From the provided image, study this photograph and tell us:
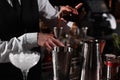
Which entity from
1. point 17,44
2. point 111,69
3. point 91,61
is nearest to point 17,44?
point 17,44

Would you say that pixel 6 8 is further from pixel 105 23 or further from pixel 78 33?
pixel 105 23

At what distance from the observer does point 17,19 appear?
219cm

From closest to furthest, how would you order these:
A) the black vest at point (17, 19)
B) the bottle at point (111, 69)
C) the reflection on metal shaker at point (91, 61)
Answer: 1. the reflection on metal shaker at point (91, 61)
2. the bottle at point (111, 69)
3. the black vest at point (17, 19)

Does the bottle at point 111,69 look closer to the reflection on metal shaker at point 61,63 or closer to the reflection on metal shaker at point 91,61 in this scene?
the reflection on metal shaker at point 91,61

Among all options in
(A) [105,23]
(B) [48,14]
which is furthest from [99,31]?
(B) [48,14]

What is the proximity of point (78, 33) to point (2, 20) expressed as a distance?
3.87ft

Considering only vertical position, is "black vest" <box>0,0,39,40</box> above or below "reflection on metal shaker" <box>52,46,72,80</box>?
above

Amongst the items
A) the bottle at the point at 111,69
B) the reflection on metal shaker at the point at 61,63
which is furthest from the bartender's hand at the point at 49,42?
the bottle at the point at 111,69

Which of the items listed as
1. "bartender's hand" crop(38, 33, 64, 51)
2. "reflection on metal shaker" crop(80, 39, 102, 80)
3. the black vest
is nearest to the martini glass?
"bartender's hand" crop(38, 33, 64, 51)

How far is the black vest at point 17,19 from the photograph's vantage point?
2092mm

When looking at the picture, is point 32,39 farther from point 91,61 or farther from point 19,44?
point 91,61

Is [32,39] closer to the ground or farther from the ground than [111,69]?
farther from the ground

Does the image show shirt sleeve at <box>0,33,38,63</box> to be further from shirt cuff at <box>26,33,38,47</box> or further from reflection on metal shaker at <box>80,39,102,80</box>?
reflection on metal shaker at <box>80,39,102,80</box>

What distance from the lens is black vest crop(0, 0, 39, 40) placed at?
6.86 feet
